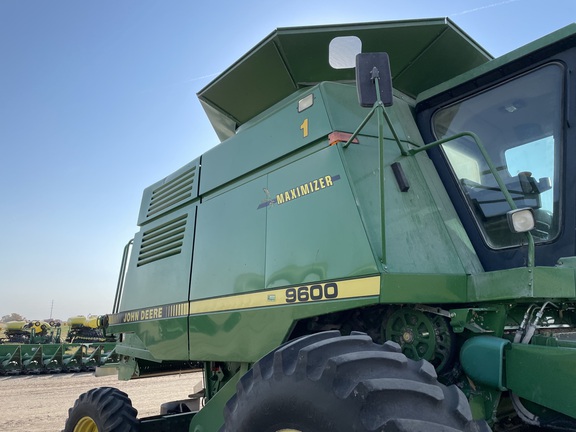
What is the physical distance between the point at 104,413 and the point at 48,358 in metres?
16.0

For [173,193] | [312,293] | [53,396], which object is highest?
[173,193]

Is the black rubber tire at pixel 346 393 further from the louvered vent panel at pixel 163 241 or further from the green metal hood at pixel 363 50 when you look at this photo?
the louvered vent panel at pixel 163 241

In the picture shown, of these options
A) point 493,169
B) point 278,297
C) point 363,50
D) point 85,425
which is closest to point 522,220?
point 493,169

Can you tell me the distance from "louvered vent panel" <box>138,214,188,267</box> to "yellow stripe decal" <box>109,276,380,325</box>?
0.52 m

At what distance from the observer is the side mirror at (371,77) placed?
2.58 m

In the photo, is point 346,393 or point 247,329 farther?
point 247,329

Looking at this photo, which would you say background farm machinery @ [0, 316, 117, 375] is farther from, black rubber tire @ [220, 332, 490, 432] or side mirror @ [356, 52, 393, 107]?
side mirror @ [356, 52, 393, 107]

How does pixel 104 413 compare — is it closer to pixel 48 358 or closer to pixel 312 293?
pixel 312 293

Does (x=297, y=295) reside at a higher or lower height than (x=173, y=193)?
lower

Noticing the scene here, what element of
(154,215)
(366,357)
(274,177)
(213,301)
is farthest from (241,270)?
(154,215)

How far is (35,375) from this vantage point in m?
17.7

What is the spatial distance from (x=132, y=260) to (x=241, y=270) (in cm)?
229

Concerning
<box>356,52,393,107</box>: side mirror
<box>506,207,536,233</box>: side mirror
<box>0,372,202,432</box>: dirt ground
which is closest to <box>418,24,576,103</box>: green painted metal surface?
<box>356,52,393,107</box>: side mirror

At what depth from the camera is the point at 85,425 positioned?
4699mm
